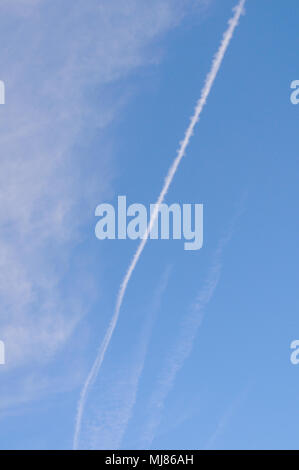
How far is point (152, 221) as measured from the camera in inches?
1104
